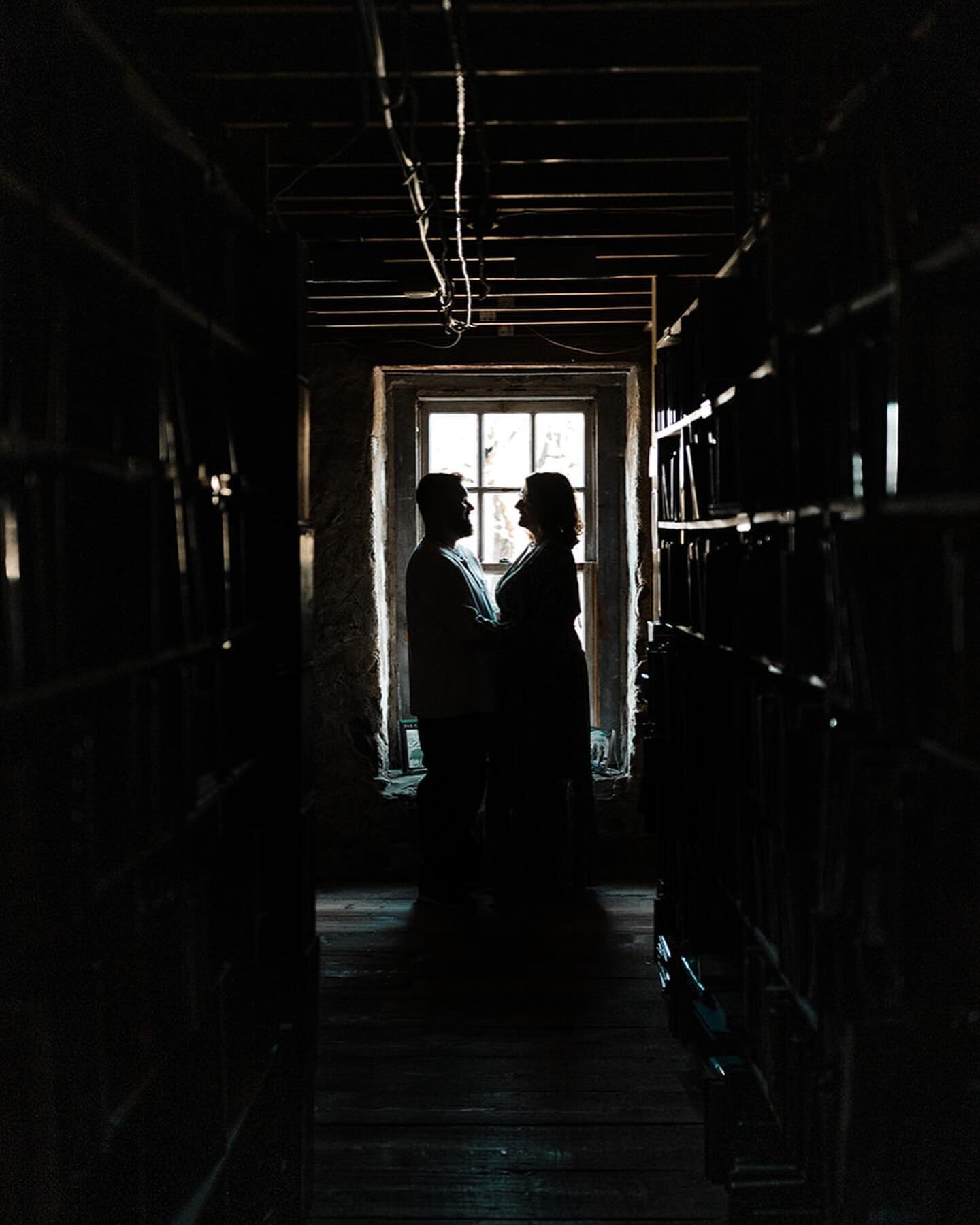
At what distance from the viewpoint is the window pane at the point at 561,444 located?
502 cm

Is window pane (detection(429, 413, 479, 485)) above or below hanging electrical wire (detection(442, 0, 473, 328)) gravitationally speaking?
below

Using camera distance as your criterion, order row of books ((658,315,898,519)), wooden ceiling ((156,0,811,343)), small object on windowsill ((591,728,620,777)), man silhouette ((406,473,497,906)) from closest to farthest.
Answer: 1. row of books ((658,315,898,519))
2. wooden ceiling ((156,0,811,343))
3. man silhouette ((406,473,497,906))
4. small object on windowsill ((591,728,620,777))

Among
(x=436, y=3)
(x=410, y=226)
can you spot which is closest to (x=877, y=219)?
(x=436, y=3)

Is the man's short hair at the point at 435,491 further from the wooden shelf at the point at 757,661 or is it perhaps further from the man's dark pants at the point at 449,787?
the wooden shelf at the point at 757,661

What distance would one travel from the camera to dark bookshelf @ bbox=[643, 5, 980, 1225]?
4.65ft

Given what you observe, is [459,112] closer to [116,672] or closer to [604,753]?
[116,672]

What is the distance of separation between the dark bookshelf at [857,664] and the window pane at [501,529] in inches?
103

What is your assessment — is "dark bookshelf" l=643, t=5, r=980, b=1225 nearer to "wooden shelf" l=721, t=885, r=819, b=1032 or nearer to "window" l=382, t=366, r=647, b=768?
"wooden shelf" l=721, t=885, r=819, b=1032

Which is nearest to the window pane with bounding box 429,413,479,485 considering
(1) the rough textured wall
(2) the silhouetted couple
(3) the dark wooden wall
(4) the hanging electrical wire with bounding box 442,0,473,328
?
(1) the rough textured wall

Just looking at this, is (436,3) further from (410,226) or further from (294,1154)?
(294,1154)

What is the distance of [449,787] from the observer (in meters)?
4.11

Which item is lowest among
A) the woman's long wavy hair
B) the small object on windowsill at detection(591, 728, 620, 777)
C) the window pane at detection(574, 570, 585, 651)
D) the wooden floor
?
the wooden floor

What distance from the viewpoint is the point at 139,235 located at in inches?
66.4

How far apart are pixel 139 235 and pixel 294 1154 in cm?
180
